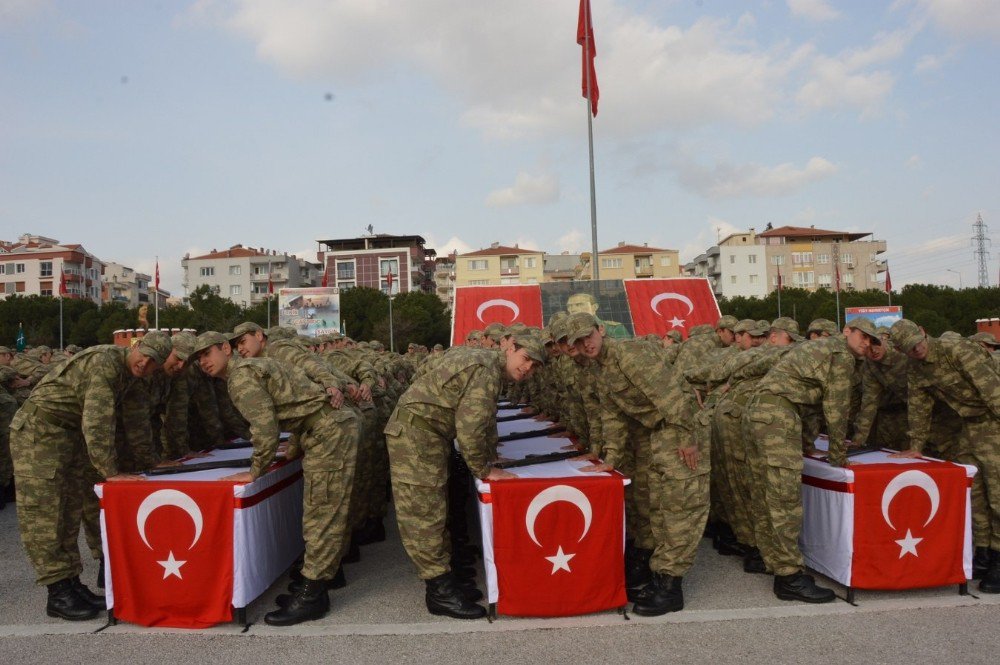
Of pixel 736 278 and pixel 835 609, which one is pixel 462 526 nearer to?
pixel 835 609

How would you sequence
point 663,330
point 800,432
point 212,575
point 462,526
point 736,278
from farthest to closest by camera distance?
point 736,278, point 663,330, point 462,526, point 800,432, point 212,575

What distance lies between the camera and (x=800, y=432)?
4.31 meters

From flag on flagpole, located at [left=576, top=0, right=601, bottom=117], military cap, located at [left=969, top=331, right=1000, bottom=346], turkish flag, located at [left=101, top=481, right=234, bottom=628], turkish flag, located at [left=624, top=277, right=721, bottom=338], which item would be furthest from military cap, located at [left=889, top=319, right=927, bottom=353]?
flag on flagpole, located at [left=576, top=0, right=601, bottom=117]

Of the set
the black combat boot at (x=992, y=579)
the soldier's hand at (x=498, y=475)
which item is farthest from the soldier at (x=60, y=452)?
the black combat boot at (x=992, y=579)

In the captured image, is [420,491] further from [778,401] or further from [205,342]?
[778,401]

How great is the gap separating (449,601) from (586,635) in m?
0.88

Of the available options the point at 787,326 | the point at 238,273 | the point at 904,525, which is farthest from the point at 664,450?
the point at 238,273

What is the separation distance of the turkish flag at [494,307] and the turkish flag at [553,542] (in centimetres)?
1261

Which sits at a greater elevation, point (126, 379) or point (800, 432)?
point (126, 379)

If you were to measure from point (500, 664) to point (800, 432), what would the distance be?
2397 millimetres

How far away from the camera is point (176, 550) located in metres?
4.03

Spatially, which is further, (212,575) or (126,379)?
(126,379)

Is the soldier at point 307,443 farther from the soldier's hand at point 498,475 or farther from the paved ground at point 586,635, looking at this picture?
the soldier's hand at point 498,475

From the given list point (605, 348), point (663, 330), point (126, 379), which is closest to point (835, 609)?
point (605, 348)
